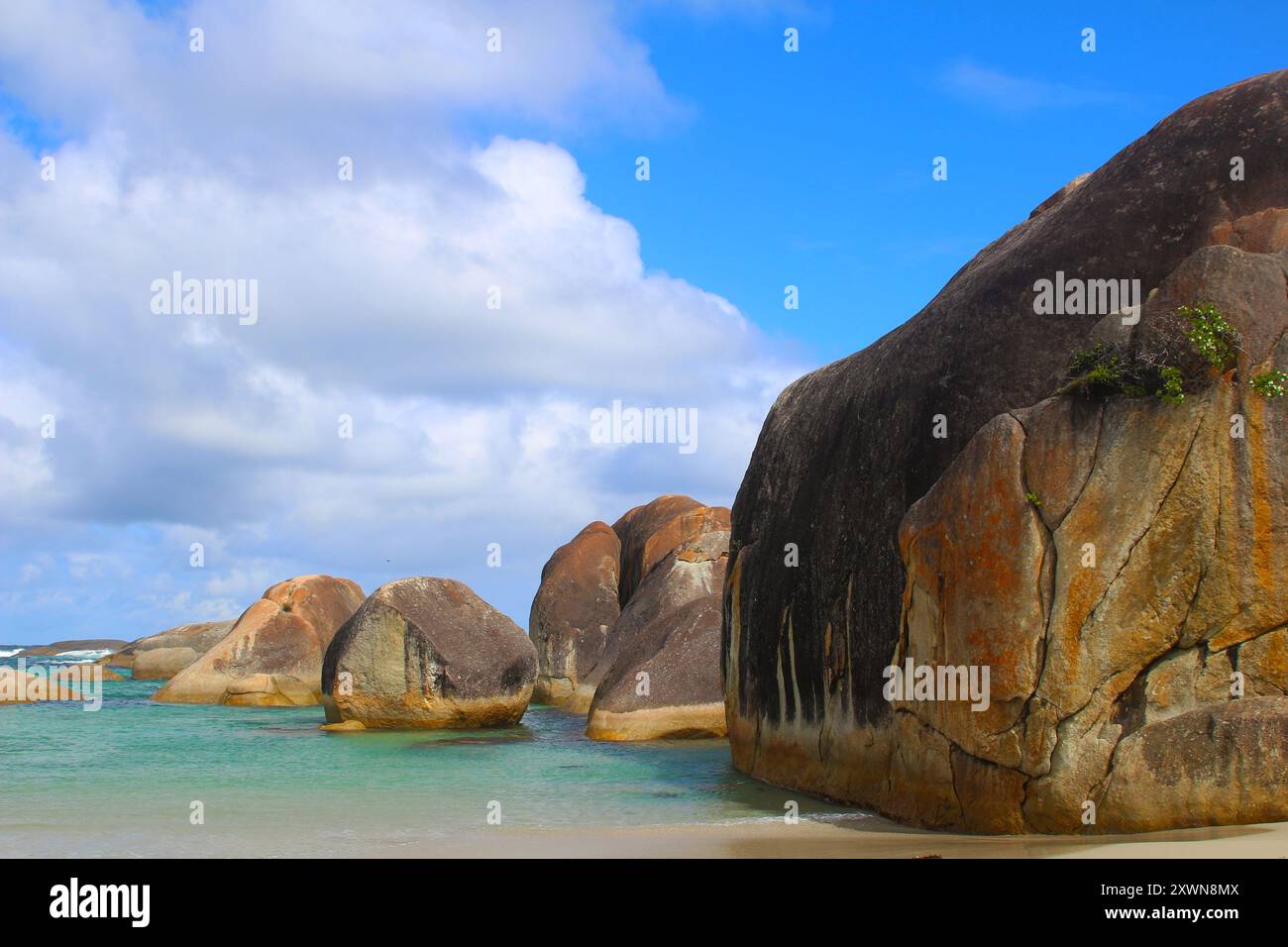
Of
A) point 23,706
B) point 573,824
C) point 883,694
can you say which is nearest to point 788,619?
point 883,694

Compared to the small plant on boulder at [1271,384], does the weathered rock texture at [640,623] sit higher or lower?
lower

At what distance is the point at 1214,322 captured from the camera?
30.2 feet

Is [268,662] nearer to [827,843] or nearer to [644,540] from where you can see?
[644,540]

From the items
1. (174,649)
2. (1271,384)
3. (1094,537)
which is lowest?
(174,649)

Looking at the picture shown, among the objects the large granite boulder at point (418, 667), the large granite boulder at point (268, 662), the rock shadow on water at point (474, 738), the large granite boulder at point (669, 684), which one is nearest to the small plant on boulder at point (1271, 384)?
the large granite boulder at point (669, 684)

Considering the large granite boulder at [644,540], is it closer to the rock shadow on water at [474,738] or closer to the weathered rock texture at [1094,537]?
the rock shadow on water at [474,738]

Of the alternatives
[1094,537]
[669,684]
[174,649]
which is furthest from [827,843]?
[174,649]

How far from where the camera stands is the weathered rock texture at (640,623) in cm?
2186

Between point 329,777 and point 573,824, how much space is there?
5.56m

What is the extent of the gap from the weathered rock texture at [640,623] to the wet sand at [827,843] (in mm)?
10197

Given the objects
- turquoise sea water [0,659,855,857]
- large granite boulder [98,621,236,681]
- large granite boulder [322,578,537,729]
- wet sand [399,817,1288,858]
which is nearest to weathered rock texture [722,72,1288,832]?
wet sand [399,817,1288,858]

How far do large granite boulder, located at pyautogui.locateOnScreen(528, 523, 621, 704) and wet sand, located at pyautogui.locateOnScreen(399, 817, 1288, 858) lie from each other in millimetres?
23921

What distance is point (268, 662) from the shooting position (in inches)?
1293

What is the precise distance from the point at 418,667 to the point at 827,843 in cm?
1451
